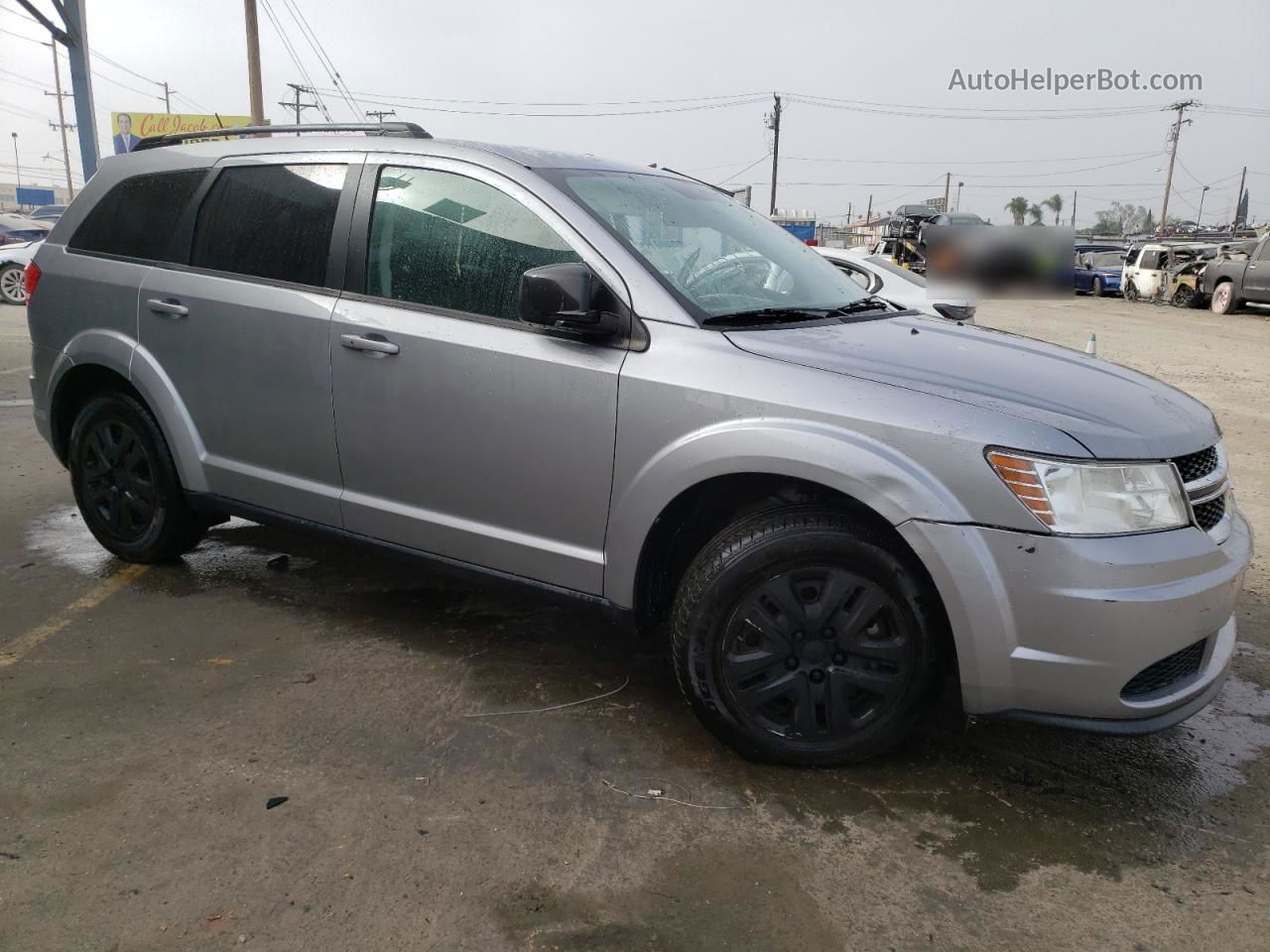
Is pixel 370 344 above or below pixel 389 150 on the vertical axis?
below

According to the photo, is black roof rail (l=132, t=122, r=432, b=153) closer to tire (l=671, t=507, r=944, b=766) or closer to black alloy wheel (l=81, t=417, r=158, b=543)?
black alloy wheel (l=81, t=417, r=158, b=543)

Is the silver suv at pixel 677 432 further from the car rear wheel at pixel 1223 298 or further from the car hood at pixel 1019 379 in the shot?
the car rear wheel at pixel 1223 298

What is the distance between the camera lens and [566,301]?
9.30 ft

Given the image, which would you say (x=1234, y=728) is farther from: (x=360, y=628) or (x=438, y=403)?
(x=360, y=628)

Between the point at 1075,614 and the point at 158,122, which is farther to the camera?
the point at 158,122

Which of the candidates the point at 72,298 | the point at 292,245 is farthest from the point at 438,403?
the point at 72,298

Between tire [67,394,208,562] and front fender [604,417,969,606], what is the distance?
219 cm

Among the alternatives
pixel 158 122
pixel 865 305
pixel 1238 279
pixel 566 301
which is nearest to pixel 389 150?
pixel 566 301

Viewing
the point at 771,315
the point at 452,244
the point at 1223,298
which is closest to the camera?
the point at 771,315

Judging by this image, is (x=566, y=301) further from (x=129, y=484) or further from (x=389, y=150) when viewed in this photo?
(x=129, y=484)

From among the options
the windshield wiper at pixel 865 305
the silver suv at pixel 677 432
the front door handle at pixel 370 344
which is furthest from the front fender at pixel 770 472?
the front door handle at pixel 370 344

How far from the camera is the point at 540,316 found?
9.40 ft

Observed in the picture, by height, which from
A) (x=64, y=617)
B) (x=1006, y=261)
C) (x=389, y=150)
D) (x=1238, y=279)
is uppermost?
(x=389, y=150)

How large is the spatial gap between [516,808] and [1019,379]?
1837 mm
